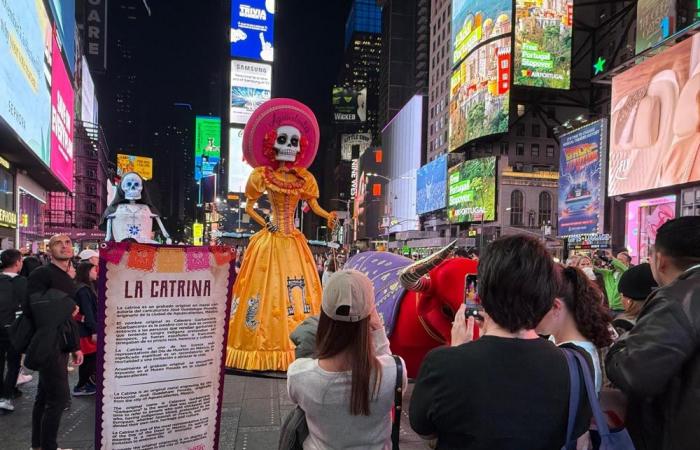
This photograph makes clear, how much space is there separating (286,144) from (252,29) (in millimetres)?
56457

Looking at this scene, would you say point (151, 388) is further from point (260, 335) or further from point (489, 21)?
point (489, 21)


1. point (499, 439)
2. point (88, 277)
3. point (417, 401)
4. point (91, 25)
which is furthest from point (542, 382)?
point (91, 25)

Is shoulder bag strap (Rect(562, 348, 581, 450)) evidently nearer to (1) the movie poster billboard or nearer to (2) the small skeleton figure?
(1) the movie poster billboard

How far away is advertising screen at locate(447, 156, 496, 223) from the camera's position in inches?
1704

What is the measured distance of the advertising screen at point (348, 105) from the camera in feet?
344

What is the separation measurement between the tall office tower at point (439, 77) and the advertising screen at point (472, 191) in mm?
10091

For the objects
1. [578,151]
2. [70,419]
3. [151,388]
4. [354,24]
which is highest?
[354,24]

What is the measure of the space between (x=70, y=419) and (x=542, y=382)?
496 cm

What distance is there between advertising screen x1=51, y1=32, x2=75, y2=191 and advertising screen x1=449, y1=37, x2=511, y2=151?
34389mm

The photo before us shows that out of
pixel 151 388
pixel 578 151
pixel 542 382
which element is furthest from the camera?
pixel 578 151

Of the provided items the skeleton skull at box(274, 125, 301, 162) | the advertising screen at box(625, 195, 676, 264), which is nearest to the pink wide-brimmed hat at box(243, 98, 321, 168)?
the skeleton skull at box(274, 125, 301, 162)

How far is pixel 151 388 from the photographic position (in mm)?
2625

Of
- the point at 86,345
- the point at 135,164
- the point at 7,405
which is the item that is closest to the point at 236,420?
the point at 86,345

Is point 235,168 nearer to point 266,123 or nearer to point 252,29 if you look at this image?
point 252,29
